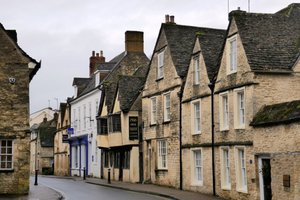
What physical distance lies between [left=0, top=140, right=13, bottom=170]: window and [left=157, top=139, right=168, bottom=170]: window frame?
10.6 m

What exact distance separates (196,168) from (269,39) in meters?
8.71

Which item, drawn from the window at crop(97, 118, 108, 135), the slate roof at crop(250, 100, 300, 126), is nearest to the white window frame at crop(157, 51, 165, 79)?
the window at crop(97, 118, 108, 135)

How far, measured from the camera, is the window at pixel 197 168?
2979 centimetres

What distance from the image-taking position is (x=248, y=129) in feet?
79.4

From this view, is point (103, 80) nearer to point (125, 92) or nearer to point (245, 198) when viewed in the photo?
point (125, 92)

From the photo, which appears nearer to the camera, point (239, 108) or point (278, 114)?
point (278, 114)

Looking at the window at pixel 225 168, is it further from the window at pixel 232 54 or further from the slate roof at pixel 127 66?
the slate roof at pixel 127 66

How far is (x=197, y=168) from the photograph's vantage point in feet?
99.1

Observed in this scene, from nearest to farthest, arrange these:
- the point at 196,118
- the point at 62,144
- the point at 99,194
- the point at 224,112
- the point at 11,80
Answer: the point at 224,112 → the point at 11,80 → the point at 99,194 → the point at 196,118 → the point at 62,144

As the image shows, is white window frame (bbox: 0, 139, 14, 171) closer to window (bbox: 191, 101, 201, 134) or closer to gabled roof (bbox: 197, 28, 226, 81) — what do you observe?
window (bbox: 191, 101, 201, 134)

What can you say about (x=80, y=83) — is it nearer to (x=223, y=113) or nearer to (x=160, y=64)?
(x=160, y=64)

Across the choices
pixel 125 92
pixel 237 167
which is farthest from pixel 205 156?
pixel 125 92

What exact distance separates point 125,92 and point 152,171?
328 inches

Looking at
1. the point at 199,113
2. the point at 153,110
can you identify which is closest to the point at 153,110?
the point at 153,110
